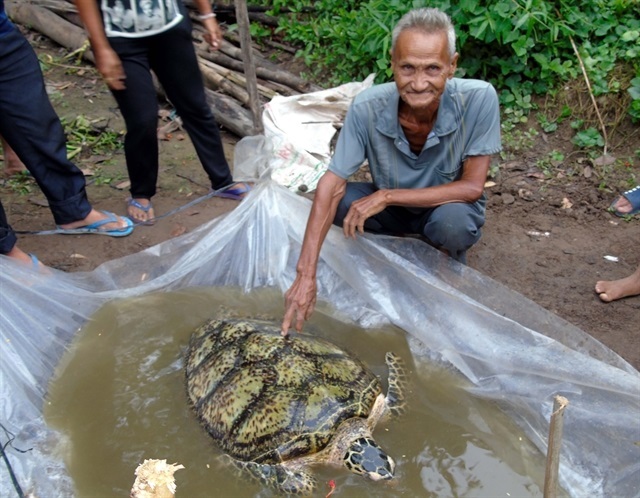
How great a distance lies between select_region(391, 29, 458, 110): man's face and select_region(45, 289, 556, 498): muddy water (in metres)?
1.05

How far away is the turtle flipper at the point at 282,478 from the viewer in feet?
7.08

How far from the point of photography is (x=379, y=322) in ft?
9.25

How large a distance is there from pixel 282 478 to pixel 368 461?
1.05ft

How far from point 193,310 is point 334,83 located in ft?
9.21

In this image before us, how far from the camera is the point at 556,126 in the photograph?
13.9 feet

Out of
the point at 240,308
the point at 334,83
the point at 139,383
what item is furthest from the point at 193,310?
the point at 334,83

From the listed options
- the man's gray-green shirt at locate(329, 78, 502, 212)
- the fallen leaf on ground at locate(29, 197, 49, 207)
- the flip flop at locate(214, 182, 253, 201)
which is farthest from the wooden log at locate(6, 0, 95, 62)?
the man's gray-green shirt at locate(329, 78, 502, 212)

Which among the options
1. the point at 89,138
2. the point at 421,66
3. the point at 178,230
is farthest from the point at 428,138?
the point at 89,138

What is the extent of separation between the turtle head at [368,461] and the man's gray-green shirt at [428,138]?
1124 mm

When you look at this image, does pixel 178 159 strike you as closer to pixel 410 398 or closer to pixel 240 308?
pixel 240 308

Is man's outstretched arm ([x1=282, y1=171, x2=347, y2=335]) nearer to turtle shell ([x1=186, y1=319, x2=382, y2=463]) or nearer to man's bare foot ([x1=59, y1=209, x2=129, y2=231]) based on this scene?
turtle shell ([x1=186, y1=319, x2=382, y2=463])

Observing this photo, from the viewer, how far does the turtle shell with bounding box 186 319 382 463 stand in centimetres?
221

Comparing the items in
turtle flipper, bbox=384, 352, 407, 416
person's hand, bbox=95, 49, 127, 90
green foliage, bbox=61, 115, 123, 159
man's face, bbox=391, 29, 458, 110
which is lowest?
turtle flipper, bbox=384, 352, 407, 416

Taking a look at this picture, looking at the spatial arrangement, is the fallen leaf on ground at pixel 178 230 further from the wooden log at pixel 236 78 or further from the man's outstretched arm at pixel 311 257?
the wooden log at pixel 236 78
